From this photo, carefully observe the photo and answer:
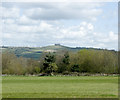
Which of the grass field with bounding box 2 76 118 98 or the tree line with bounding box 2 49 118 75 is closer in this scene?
the grass field with bounding box 2 76 118 98

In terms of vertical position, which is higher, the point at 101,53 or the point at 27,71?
the point at 101,53

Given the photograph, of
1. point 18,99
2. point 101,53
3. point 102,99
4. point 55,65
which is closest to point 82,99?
point 102,99

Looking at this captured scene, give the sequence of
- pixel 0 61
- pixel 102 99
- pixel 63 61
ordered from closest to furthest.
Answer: pixel 102 99 → pixel 0 61 → pixel 63 61

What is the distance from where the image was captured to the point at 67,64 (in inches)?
3888

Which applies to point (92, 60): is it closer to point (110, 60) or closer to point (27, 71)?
point (110, 60)

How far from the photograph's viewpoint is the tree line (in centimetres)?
9294

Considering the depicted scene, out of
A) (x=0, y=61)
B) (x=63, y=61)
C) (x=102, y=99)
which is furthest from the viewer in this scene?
(x=63, y=61)

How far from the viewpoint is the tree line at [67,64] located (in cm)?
9294

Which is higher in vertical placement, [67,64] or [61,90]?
[67,64]

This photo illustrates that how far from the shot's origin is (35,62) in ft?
340

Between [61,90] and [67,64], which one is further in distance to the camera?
[67,64]

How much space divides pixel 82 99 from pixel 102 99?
109 cm

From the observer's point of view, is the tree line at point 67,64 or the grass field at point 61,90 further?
the tree line at point 67,64

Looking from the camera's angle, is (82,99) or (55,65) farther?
(55,65)
